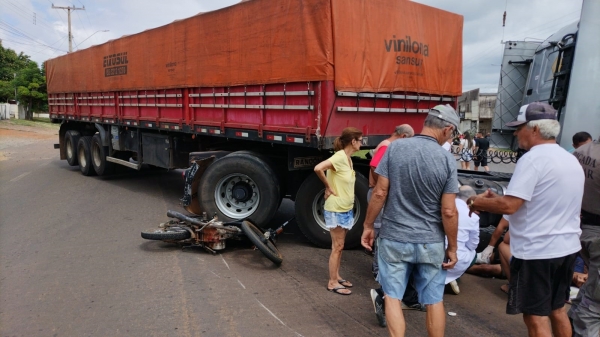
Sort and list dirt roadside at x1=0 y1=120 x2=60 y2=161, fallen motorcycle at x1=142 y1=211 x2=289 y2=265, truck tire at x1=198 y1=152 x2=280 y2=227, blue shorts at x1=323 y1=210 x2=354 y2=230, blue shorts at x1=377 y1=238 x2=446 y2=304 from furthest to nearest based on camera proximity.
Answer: dirt roadside at x1=0 y1=120 x2=60 y2=161 < truck tire at x1=198 y1=152 x2=280 y2=227 < fallen motorcycle at x1=142 y1=211 x2=289 y2=265 < blue shorts at x1=323 y1=210 x2=354 y2=230 < blue shorts at x1=377 y1=238 x2=446 y2=304

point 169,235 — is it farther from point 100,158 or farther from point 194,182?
point 100,158

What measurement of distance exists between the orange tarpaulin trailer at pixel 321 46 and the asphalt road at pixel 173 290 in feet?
7.55

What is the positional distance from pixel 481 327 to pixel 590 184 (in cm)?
143

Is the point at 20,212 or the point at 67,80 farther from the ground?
the point at 67,80

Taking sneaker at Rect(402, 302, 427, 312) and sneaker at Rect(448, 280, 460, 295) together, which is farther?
sneaker at Rect(448, 280, 460, 295)

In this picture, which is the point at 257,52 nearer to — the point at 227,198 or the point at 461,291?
the point at 227,198

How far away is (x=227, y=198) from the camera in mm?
6293

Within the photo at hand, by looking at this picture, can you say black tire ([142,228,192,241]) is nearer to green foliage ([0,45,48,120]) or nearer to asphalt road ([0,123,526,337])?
asphalt road ([0,123,526,337])

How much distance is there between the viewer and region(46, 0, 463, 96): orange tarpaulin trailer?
511 cm

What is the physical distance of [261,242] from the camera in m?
4.97

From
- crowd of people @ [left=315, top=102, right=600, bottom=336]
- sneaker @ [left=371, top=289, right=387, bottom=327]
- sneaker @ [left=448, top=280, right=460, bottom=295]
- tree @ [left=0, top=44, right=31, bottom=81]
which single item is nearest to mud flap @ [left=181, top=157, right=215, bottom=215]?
sneaker @ [left=371, top=289, right=387, bottom=327]

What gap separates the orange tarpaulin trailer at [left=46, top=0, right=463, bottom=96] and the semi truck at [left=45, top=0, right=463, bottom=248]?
14 mm

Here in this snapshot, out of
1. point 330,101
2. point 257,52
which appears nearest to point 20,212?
point 257,52

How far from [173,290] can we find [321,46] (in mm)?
3091
